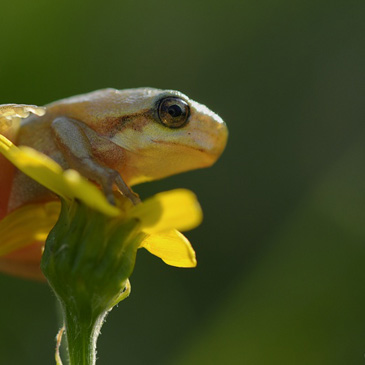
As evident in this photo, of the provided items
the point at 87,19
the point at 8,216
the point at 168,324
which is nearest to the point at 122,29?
the point at 87,19

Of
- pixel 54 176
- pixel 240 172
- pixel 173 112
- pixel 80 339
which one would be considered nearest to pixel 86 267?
pixel 80 339

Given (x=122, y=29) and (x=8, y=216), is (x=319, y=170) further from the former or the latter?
(x=8, y=216)

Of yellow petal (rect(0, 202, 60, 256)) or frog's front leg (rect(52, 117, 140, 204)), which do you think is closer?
frog's front leg (rect(52, 117, 140, 204))

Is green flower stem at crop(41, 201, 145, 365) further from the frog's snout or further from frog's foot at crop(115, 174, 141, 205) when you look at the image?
the frog's snout

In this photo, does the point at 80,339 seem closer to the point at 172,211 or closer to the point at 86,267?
the point at 86,267

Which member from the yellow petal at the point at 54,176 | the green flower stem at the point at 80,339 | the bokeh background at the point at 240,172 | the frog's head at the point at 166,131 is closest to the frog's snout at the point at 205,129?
the frog's head at the point at 166,131

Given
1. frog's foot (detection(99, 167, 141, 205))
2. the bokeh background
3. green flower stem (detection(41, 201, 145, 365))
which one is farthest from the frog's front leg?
the bokeh background

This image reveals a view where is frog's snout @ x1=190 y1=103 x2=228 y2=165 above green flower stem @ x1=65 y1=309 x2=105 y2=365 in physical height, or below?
above
